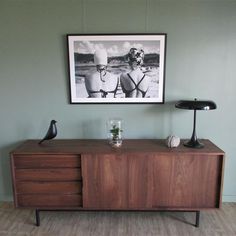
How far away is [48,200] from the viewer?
2184mm

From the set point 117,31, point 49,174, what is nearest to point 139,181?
point 49,174

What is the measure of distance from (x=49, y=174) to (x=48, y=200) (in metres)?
0.27

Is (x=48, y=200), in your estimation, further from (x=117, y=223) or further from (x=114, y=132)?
(x=114, y=132)

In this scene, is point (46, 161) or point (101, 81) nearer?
point (46, 161)

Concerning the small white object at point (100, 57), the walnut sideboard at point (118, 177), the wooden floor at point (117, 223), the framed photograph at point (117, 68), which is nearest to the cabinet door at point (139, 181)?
the walnut sideboard at point (118, 177)

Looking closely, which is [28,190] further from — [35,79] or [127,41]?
[127,41]

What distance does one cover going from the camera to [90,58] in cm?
238

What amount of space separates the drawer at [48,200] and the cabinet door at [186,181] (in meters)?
0.76

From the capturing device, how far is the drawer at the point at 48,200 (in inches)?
85.6

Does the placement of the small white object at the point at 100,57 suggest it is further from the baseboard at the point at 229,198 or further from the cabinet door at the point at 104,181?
the baseboard at the point at 229,198

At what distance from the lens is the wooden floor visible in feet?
6.98

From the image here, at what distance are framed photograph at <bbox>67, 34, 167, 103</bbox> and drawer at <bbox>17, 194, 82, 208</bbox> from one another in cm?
99

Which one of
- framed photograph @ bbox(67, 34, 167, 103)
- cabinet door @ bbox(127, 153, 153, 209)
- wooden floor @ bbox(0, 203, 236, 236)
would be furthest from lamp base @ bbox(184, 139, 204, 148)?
wooden floor @ bbox(0, 203, 236, 236)

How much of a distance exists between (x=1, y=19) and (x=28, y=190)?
1769 millimetres
